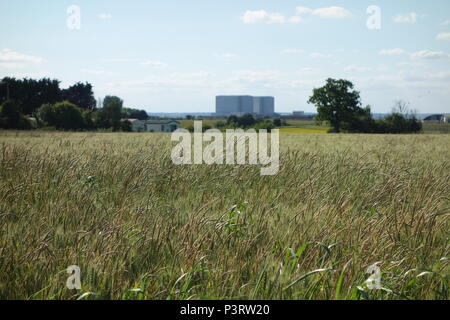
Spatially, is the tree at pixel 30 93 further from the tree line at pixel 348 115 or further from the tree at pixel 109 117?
the tree line at pixel 348 115

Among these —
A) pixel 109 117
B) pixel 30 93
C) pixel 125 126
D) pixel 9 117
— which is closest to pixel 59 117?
pixel 9 117

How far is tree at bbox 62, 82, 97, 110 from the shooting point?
74875 mm

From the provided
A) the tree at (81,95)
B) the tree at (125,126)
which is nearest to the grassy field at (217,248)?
the tree at (125,126)

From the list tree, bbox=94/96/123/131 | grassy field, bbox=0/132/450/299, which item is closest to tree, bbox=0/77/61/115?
tree, bbox=94/96/123/131

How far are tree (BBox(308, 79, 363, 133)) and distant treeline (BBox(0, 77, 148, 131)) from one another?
106 feet

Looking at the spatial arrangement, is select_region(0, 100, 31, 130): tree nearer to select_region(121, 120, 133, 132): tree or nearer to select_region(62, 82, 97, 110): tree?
select_region(121, 120, 133, 132): tree

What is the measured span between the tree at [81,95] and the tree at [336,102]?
39497mm

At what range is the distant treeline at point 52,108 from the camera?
4519 cm

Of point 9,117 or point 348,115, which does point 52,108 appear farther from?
point 348,115

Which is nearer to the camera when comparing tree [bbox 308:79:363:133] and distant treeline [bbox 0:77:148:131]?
distant treeline [bbox 0:77:148:131]

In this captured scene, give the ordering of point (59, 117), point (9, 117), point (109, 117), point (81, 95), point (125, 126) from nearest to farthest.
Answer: point (9, 117) < point (59, 117) < point (109, 117) < point (125, 126) < point (81, 95)

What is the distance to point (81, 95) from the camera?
251 feet

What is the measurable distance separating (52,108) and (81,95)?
25431 millimetres

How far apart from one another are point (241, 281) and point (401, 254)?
1313mm
